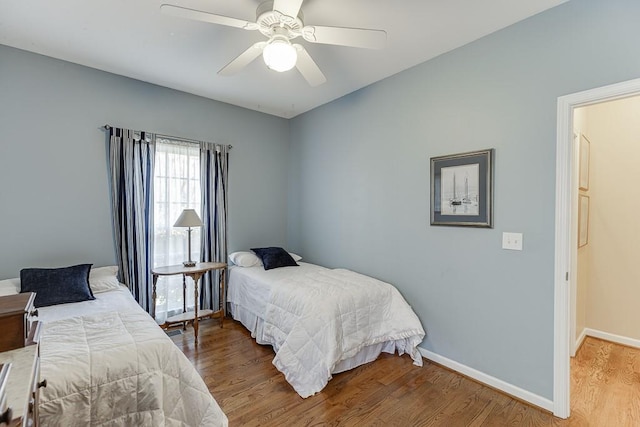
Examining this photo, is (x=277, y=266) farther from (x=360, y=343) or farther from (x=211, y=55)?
(x=211, y=55)

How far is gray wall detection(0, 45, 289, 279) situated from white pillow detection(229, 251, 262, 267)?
48.5 inches

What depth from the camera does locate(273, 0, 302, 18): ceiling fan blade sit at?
1573 mm

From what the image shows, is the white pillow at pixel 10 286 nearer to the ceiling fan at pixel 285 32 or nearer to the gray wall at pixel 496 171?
the ceiling fan at pixel 285 32

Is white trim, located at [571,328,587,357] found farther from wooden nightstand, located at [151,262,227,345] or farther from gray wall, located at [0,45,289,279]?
gray wall, located at [0,45,289,279]

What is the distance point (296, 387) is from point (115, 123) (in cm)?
300

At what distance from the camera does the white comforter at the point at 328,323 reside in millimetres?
2301

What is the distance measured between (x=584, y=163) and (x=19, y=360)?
4211 millimetres

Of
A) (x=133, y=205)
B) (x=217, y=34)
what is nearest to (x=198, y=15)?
(x=217, y=34)

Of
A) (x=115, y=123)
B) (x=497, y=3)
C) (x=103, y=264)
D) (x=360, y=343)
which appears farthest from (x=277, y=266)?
(x=497, y=3)

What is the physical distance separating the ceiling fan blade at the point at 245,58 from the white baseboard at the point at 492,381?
2.79m

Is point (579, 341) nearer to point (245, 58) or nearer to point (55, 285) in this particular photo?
point (245, 58)

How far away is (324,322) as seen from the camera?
7.73 ft

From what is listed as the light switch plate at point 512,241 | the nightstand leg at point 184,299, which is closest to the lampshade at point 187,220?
the nightstand leg at point 184,299

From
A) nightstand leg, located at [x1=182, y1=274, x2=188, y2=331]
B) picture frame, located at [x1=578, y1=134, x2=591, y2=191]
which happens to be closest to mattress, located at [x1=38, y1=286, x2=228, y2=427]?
nightstand leg, located at [x1=182, y1=274, x2=188, y2=331]
